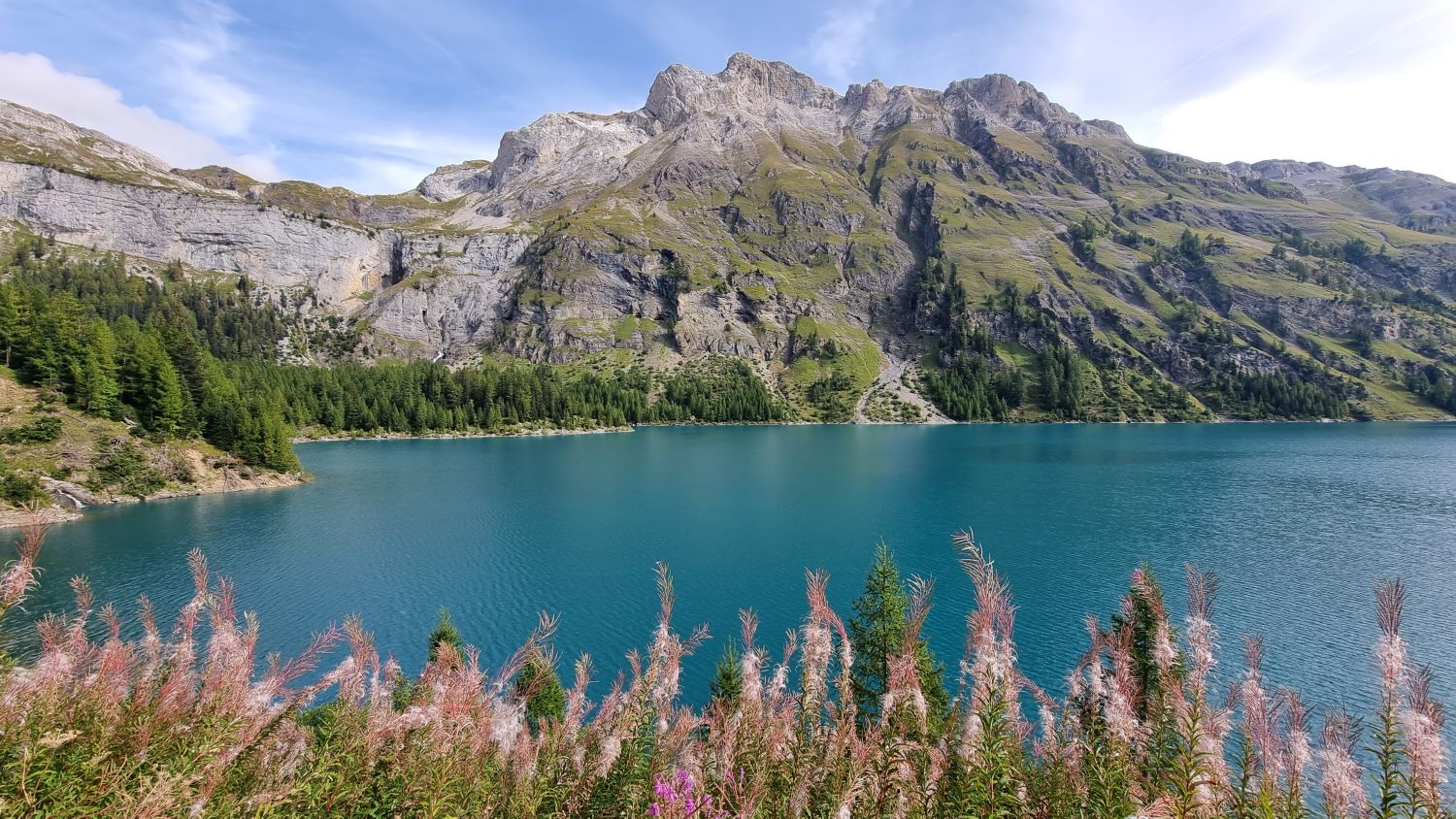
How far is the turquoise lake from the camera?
37.3 m

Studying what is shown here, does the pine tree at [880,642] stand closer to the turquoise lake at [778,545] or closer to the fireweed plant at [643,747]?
the turquoise lake at [778,545]

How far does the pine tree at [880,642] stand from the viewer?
74.4 feet

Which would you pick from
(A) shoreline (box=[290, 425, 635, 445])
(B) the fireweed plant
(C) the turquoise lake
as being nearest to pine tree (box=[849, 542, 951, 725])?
(C) the turquoise lake

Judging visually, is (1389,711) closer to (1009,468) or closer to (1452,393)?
(1009,468)

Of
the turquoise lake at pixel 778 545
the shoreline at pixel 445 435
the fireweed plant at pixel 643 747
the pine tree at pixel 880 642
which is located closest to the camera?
the fireweed plant at pixel 643 747

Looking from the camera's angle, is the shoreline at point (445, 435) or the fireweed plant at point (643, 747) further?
the shoreline at point (445, 435)

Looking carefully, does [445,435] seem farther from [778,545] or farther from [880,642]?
[880,642]

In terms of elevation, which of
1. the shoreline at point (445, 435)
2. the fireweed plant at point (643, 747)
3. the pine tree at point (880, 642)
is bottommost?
the shoreline at point (445, 435)

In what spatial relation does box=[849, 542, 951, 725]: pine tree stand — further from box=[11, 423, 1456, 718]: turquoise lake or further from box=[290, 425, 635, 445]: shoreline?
box=[290, 425, 635, 445]: shoreline

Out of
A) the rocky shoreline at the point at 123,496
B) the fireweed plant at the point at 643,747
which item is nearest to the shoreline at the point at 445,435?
the rocky shoreline at the point at 123,496

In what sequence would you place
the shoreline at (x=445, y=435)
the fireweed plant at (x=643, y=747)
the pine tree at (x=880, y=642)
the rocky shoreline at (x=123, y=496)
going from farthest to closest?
the shoreline at (x=445, y=435)
the rocky shoreline at (x=123, y=496)
the pine tree at (x=880, y=642)
the fireweed plant at (x=643, y=747)

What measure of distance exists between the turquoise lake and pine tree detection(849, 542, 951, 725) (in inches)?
349

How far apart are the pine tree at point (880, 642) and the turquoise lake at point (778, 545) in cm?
886

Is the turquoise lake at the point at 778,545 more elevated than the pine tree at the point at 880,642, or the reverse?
the pine tree at the point at 880,642
